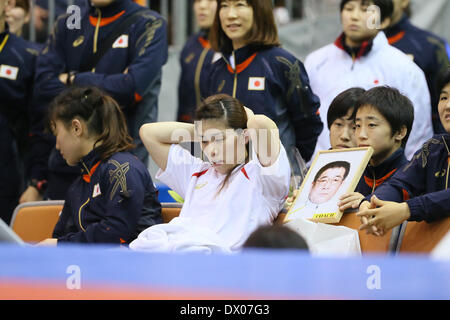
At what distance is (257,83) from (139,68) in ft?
2.45

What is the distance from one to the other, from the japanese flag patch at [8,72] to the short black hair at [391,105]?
2500mm

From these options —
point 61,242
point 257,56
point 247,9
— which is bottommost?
point 61,242

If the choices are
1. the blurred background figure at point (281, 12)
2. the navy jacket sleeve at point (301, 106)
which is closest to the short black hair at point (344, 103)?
the navy jacket sleeve at point (301, 106)

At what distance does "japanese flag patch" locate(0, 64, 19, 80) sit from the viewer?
526 centimetres

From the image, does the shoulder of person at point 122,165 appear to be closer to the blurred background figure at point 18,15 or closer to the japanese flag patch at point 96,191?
the japanese flag patch at point 96,191

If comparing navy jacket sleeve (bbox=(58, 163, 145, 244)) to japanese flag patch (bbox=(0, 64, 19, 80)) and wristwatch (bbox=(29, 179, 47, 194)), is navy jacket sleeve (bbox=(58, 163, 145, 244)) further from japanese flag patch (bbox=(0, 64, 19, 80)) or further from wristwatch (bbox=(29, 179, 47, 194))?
japanese flag patch (bbox=(0, 64, 19, 80))

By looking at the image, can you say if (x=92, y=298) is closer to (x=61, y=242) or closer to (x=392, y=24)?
(x=61, y=242)

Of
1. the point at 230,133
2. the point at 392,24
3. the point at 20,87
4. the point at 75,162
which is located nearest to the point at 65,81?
the point at 20,87

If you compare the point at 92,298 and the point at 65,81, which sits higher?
the point at 65,81

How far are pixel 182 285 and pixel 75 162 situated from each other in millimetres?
2353

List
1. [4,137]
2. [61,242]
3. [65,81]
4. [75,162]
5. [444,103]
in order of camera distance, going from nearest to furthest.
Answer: [444,103]
[61,242]
[75,162]
[65,81]
[4,137]

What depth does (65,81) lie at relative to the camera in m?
4.88

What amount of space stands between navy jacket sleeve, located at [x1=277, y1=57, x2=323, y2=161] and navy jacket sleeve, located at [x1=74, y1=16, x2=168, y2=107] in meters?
0.80

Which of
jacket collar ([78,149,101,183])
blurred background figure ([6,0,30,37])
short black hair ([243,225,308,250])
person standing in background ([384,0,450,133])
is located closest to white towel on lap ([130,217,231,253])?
jacket collar ([78,149,101,183])
